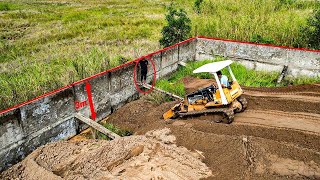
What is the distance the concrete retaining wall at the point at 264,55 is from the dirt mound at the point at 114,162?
6.87 m

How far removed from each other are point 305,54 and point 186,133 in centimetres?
669

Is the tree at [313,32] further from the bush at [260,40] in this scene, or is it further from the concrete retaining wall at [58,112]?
the concrete retaining wall at [58,112]

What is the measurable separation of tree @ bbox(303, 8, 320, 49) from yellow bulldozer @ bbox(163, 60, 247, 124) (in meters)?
5.60

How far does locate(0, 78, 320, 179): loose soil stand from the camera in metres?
5.61

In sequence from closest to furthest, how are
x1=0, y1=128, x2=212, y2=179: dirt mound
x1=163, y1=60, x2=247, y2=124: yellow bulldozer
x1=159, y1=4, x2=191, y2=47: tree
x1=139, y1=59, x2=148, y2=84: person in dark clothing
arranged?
1. x1=0, y1=128, x2=212, y2=179: dirt mound
2. x1=163, y1=60, x2=247, y2=124: yellow bulldozer
3. x1=139, y1=59, x2=148, y2=84: person in dark clothing
4. x1=159, y1=4, x2=191, y2=47: tree

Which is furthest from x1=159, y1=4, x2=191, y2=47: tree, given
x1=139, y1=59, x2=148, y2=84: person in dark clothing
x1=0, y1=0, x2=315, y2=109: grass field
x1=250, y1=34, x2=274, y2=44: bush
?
x1=139, y1=59, x2=148, y2=84: person in dark clothing

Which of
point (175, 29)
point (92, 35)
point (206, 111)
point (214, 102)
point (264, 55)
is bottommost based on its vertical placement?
point (206, 111)

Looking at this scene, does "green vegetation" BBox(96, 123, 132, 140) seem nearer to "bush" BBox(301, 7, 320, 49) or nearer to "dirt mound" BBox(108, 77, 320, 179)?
"dirt mound" BBox(108, 77, 320, 179)

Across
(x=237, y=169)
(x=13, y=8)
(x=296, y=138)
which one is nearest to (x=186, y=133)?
(x=237, y=169)

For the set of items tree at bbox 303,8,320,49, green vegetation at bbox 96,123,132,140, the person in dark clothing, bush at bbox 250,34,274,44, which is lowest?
green vegetation at bbox 96,123,132,140

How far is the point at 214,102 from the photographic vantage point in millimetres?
7793

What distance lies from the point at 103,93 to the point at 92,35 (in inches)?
336

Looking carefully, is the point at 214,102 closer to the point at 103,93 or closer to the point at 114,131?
the point at 114,131

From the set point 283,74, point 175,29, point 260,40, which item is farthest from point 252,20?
point 283,74
